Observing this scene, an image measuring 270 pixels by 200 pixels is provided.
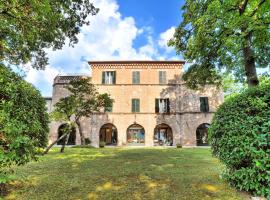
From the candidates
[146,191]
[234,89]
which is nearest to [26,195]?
[146,191]

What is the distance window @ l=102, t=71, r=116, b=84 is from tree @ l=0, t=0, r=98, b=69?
1541 centimetres

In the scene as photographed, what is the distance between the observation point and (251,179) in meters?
4.12

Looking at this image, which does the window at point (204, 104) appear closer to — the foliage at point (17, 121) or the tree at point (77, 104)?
the tree at point (77, 104)

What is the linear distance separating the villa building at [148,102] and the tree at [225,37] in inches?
407

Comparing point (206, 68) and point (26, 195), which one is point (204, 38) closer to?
point (206, 68)

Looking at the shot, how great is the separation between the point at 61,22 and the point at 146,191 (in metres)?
6.74

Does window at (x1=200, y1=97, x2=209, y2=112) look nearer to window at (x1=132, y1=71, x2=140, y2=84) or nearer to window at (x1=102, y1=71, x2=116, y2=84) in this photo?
window at (x1=132, y1=71, x2=140, y2=84)

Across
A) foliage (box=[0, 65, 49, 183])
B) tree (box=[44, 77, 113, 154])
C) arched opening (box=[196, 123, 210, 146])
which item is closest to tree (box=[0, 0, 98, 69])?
foliage (box=[0, 65, 49, 183])

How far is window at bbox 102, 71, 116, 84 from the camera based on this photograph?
1010 inches

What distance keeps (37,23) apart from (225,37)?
26.4 feet

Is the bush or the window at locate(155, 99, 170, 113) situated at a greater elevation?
the window at locate(155, 99, 170, 113)

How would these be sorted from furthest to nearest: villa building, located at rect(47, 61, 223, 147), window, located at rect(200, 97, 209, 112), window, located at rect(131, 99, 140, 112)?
window, located at rect(131, 99, 140, 112) < window, located at rect(200, 97, 209, 112) < villa building, located at rect(47, 61, 223, 147)

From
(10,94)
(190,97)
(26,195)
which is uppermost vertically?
(190,97)

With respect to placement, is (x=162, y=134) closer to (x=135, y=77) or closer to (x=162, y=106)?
(x=162, y=106)
